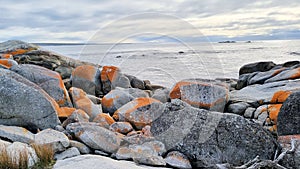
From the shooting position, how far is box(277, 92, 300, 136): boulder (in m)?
6.91

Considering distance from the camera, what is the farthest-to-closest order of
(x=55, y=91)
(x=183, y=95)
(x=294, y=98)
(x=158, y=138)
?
(x=183, y=95), (x=55, y=91), (x=294, y=98), (x=158, y=138)

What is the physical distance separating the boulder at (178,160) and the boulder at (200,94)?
189 inches

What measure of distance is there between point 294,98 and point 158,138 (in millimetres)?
2979

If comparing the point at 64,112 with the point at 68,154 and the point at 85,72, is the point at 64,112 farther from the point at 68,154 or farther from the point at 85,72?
the point at 85,72

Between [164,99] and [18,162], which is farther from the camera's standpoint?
[164,99]

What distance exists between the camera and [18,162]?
4668mm

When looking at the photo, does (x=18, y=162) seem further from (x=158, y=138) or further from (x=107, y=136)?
(x=158, y=138)

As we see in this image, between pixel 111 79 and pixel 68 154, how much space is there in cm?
887

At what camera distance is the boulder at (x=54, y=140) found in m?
5.63

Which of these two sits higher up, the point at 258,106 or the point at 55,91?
the point at 55,91

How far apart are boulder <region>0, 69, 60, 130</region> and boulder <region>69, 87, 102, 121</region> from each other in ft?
5.46

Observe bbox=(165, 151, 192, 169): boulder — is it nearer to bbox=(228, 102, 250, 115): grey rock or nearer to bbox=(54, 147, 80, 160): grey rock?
bbox=(54, 147, 80, 160): grey rock

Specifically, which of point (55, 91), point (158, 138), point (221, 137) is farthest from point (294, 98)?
point (55, 91)

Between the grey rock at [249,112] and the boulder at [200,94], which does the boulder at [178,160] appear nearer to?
the boulder at [200,94]
